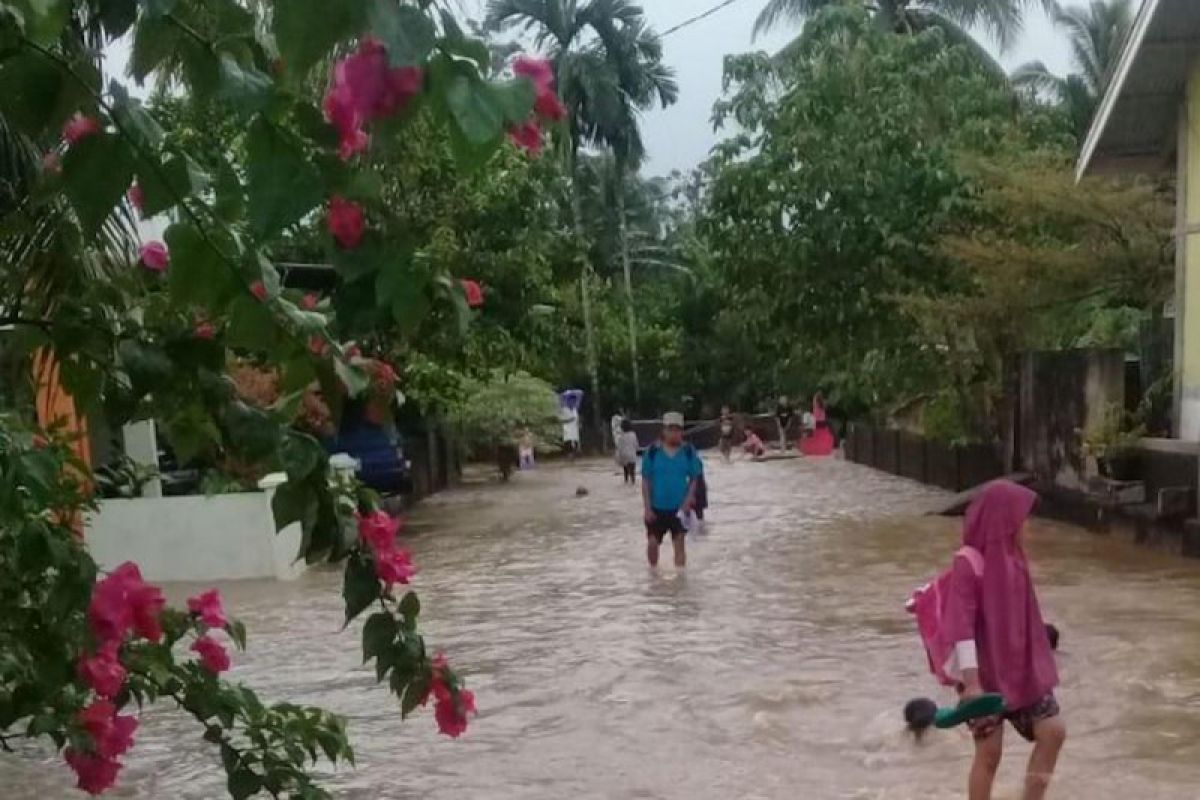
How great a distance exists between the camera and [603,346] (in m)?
46.8

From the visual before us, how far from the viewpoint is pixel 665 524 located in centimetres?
1420

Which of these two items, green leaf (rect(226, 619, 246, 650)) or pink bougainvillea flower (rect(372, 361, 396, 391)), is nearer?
pink bougainvillea flower (rect(372, 361, 396, 391))

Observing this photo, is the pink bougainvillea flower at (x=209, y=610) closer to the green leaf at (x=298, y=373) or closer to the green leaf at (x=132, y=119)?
the green leaf at (x=298, y=373)

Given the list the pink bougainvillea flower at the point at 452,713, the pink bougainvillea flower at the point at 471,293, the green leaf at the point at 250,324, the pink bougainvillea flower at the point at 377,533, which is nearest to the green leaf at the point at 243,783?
the pink bougainvillea flower at the point at 452,713

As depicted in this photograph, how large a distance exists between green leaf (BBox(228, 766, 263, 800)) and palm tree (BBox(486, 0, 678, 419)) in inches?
1511

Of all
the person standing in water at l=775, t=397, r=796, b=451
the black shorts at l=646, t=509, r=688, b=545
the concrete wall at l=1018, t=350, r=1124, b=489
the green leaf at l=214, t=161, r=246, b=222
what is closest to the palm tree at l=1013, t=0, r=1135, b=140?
the person standing in water at l=775, t=397, r=796, b=451

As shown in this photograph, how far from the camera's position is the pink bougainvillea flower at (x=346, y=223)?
2104 millimetres

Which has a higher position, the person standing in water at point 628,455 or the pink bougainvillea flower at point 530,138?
the pink bougainvillea flower at point 530,138

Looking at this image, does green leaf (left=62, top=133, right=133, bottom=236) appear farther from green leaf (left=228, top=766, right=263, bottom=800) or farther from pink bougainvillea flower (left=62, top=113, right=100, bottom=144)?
green leaf (left=228, top=766, right=263, bottom=800)

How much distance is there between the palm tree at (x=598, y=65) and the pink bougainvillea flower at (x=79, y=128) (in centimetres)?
3991

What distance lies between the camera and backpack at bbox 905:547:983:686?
5867mm

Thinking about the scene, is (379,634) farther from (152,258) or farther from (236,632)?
(236,632)

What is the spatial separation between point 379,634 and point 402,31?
1.88 meters

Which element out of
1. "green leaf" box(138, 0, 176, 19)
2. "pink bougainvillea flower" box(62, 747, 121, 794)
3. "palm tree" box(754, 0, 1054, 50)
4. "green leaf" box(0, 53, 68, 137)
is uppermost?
"palm tree" box(754, 0, 1054, 50)
